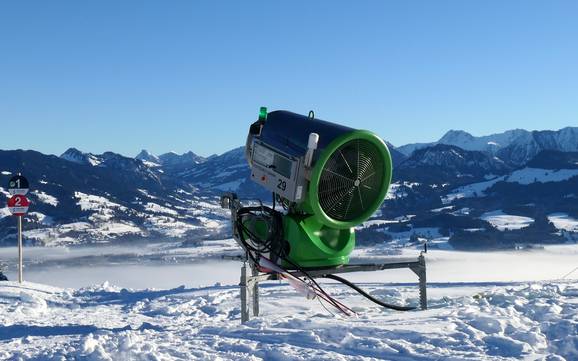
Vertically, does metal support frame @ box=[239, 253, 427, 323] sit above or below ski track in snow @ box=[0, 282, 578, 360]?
above

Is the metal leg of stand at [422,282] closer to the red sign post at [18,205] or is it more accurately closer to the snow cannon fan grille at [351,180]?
the snow cannon fan grille at [351,180]

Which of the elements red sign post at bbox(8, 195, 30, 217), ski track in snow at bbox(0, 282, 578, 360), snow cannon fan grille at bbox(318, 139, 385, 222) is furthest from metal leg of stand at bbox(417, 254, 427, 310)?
red sign post at bbox(8, 195, 30, 217)

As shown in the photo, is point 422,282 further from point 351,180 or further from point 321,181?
point 321,181

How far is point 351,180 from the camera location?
998 centimetres

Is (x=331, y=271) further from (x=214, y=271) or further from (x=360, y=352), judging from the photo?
(x=214, y=271)

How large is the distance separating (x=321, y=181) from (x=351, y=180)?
1.94 feet

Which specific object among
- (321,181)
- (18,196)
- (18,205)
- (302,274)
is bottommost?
(302,274)

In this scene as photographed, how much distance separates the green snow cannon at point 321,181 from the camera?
9570 millimetres

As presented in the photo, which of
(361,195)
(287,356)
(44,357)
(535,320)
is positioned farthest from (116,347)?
(535,320)

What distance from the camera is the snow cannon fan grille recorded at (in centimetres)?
978

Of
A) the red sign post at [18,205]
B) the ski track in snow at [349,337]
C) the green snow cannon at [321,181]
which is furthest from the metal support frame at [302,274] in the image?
the red sign post at [18,205]

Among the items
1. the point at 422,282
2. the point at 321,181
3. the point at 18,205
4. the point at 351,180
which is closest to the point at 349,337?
the point at 321,181

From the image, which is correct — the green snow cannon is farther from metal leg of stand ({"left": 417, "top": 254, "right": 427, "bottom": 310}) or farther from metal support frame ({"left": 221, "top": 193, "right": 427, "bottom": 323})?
metal leg of stand ({"left": 417, "top": 254, "right": 427, "bottom": 310})

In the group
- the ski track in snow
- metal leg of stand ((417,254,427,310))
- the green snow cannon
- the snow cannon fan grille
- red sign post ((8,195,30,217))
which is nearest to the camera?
the ski track in snow
